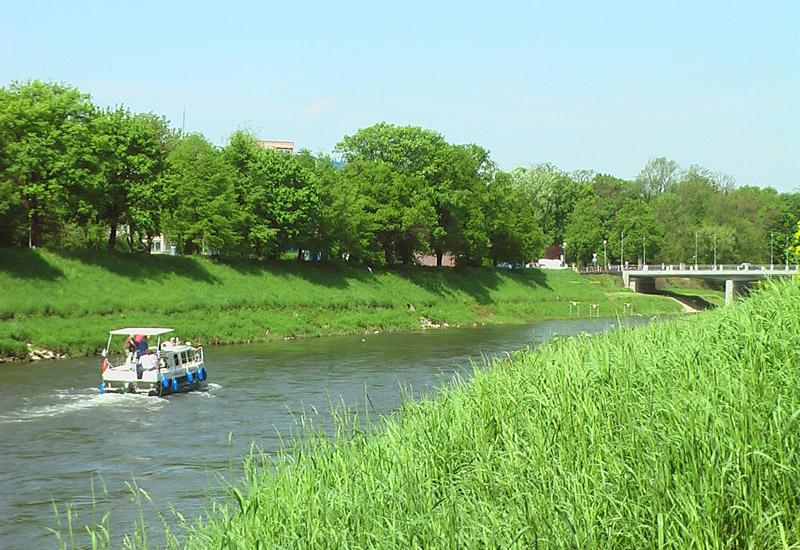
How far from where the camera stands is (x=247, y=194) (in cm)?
7788

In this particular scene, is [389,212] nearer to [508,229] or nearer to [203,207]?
[203,207]

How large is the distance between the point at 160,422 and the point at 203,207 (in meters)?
44.3

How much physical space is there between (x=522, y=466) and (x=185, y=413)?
73.6 ft

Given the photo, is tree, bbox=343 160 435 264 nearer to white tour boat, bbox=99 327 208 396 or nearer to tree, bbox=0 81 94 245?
tree, bbox=0 81 94 245

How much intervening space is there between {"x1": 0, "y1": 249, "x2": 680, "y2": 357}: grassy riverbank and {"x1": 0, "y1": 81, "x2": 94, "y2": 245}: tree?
338 cm

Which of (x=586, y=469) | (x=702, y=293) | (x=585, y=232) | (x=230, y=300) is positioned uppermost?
(x=585, y=232)

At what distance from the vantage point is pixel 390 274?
3435 inches

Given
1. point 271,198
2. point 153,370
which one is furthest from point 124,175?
point 153,370

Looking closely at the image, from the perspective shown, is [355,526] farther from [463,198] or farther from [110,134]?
[463,198]

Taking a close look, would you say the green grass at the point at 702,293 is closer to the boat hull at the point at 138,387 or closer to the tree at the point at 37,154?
the tree at the point at 37,154

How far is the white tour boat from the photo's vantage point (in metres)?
35.7

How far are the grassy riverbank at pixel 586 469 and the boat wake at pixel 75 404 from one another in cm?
1818

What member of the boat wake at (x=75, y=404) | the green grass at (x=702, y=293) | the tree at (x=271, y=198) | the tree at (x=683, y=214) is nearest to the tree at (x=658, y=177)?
the tree at (x=683, y=214)

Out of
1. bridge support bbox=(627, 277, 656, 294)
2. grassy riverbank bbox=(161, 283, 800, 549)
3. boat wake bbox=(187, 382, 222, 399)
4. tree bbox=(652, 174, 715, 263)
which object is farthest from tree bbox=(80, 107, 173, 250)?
tree bbox=(652, 174, 715, 263)
